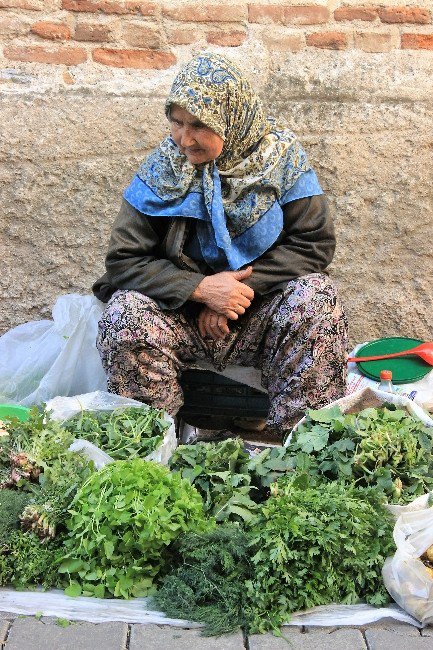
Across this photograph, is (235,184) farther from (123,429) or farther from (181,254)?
(123,429)

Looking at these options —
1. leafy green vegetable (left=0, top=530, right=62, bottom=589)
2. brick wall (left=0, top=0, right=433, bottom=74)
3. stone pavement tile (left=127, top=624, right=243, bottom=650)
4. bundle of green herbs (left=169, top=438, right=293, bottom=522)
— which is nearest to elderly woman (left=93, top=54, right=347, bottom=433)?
bundle of green herbs (left=169, top=438, right=293, bottom=522)

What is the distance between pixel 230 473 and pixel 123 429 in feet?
1.59

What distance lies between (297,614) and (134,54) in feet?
8.74

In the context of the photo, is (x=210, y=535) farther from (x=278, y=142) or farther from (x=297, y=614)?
(x=278, y=142)

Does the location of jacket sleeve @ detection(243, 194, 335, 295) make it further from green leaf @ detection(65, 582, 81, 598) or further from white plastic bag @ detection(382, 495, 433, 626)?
green leaf @ detection(65, 582, 81, 598)

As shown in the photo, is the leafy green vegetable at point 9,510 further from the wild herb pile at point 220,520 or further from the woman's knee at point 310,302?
the woman's knee at point 310,302

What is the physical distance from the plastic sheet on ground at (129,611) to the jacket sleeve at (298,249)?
4.67 feet

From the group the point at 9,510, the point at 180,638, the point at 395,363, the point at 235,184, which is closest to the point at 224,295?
the point at 235,184

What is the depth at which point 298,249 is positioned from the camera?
380cm

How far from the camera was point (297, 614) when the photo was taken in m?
2.75

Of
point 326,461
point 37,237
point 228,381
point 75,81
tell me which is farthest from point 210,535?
point 75,81

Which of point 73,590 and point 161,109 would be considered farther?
point 161,109

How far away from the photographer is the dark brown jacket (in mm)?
3752

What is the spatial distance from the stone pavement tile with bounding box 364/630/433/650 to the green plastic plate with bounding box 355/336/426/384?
152 centimetres
